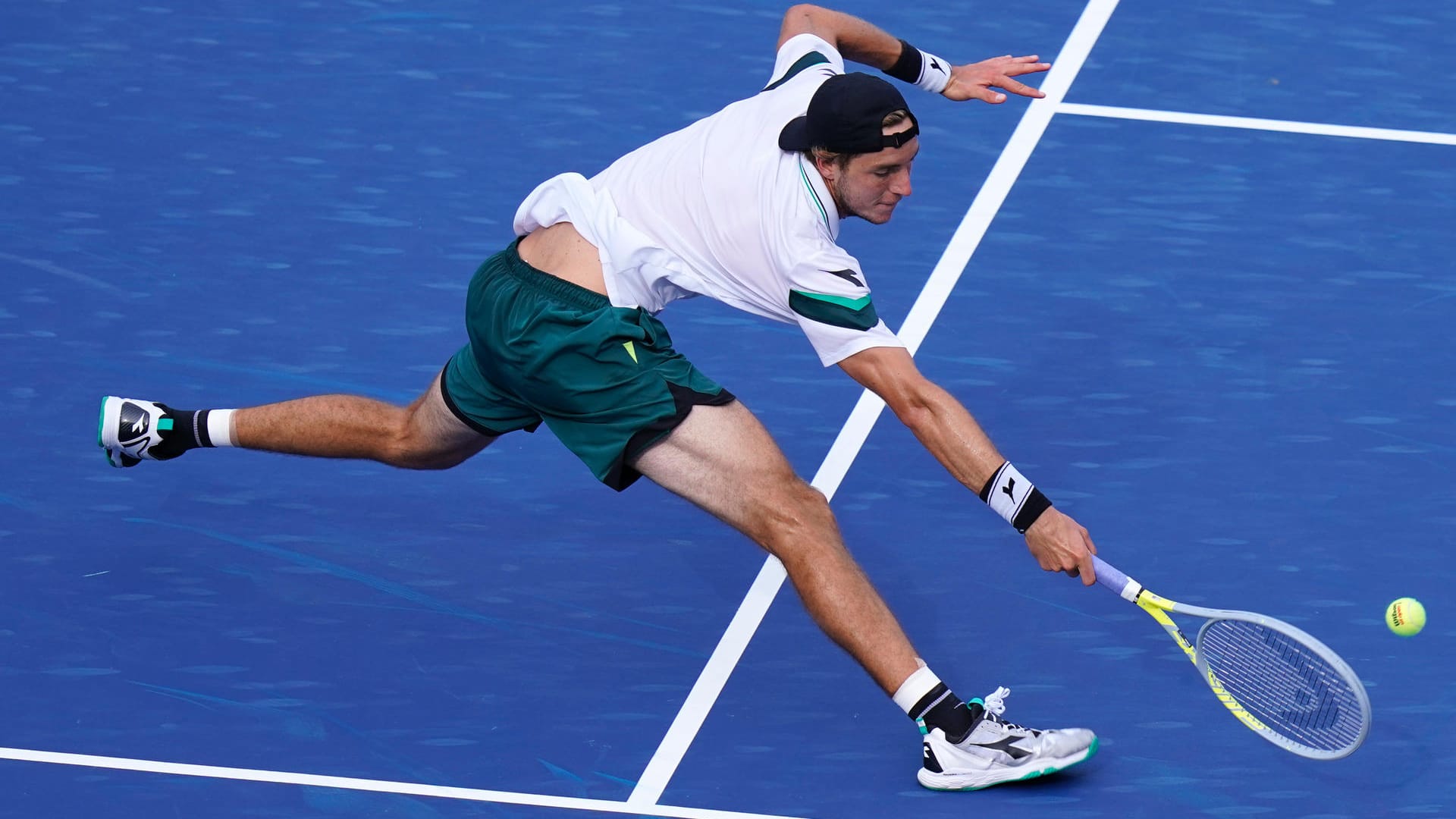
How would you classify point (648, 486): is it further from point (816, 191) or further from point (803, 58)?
point (816, 191)

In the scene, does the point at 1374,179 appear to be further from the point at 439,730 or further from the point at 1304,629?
the point at 439,730

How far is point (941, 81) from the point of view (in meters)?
5.90

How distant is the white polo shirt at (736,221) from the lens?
16.0 ft

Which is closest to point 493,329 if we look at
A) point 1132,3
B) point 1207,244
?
point 1207,244

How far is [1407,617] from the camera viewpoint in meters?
5.14

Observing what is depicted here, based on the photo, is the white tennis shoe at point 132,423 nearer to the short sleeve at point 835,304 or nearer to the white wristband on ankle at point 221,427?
the white wristband on ankle at point 221,427

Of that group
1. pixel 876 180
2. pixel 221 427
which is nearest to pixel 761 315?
pixel 876 180

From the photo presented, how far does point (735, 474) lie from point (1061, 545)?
85 cm

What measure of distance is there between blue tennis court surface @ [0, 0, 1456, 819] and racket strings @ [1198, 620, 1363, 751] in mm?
210

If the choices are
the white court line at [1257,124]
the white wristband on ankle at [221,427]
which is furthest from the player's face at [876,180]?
the white court line at [1257,124]

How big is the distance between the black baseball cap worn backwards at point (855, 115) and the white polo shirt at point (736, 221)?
0.13 m

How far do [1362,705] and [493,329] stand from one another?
7.75ft

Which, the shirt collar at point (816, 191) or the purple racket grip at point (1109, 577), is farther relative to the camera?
the shirt collar at point (816, 191)

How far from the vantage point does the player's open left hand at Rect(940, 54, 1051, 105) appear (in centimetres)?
578
